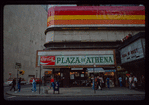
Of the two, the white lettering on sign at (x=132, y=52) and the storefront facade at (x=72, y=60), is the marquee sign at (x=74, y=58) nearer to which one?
the storefront facade at (x=72, y=60)

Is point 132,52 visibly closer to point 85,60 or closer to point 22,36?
point 85,60

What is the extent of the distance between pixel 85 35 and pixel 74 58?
5515mm

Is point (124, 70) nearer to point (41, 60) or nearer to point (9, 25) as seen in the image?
point (41, 60)

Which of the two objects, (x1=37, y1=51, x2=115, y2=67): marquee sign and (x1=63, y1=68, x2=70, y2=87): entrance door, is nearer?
(x1=37, y1=51, x2=115, y2=67): marquee sign

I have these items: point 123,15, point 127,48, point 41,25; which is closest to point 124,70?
point 127,48

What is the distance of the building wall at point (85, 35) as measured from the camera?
2092 centimetres

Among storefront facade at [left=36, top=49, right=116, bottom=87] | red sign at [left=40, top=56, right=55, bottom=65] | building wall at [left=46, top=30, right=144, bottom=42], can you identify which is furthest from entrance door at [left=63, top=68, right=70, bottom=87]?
building wall at [left=46, top=30, right=144, bottom=42]

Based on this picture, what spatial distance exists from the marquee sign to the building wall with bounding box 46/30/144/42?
137 inches

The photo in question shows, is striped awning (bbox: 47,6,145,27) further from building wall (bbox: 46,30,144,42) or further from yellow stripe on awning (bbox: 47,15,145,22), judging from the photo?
building wall (bbox: 46,30,144,42)

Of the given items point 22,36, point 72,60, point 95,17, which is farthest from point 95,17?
point 22,36

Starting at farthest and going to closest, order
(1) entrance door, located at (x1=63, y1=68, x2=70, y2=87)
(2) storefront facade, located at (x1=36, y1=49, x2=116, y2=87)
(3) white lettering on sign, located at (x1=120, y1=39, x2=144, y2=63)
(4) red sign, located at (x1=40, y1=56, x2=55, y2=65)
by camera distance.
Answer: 1. (1) entrance door, located at (x1=63, y1=68, x2=70, y2=87)
2. (4) red sign, located at (x1=40, y1=56, x2=55, y2=65)
3. (2) storefront facade, located at (x1=36, y1=49, x2=116, y2=87)
4. (3) white lettering on sign, located at (x1=120, y1=39, x2=144, y2=63)

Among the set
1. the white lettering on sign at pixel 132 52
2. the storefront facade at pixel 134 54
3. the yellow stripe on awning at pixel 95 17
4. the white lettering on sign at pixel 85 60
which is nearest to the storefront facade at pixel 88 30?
the yellow stripe on awning at pixel 95 17

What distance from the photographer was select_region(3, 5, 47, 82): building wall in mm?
36172
